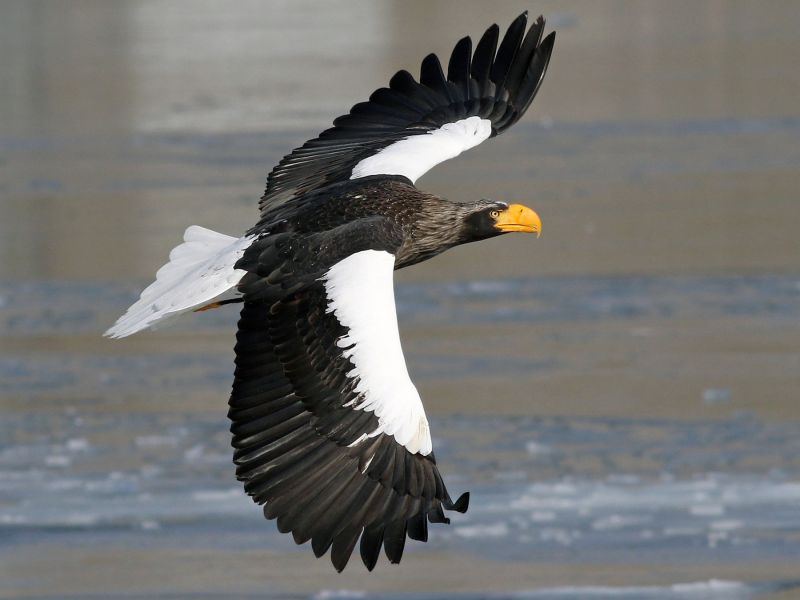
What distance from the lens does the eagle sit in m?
4.80

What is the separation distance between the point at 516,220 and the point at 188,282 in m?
1.28

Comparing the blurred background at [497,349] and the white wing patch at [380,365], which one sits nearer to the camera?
the white wing patch at [380,365]

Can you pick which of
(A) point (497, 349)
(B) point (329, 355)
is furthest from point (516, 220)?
(A) point (497, 349)

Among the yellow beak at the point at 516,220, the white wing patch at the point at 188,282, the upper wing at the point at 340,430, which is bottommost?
the upper wing at the point at 340,430

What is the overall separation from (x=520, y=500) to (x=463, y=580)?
0.75 m

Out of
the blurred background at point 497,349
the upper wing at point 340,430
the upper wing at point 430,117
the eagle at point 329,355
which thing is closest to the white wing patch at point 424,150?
the upper wing at point 430,117

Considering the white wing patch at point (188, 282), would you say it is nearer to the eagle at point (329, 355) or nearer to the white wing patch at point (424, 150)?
the eagle at point (329, 355)

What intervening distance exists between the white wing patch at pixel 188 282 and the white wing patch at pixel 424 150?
652 millimetres

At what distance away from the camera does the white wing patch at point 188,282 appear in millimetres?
5238

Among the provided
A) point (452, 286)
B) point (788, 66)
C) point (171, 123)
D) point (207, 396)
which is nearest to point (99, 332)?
point (207, 396)

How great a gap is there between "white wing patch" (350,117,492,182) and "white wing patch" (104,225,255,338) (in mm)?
652

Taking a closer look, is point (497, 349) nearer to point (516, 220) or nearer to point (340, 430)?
point (516, 220)

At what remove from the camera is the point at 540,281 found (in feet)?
33.3

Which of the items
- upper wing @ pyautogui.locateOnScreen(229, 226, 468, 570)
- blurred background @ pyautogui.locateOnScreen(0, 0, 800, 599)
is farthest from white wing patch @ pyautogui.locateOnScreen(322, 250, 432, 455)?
blurred background @ pyautogui.locateOnScreen(0, 0, 800, 599)
